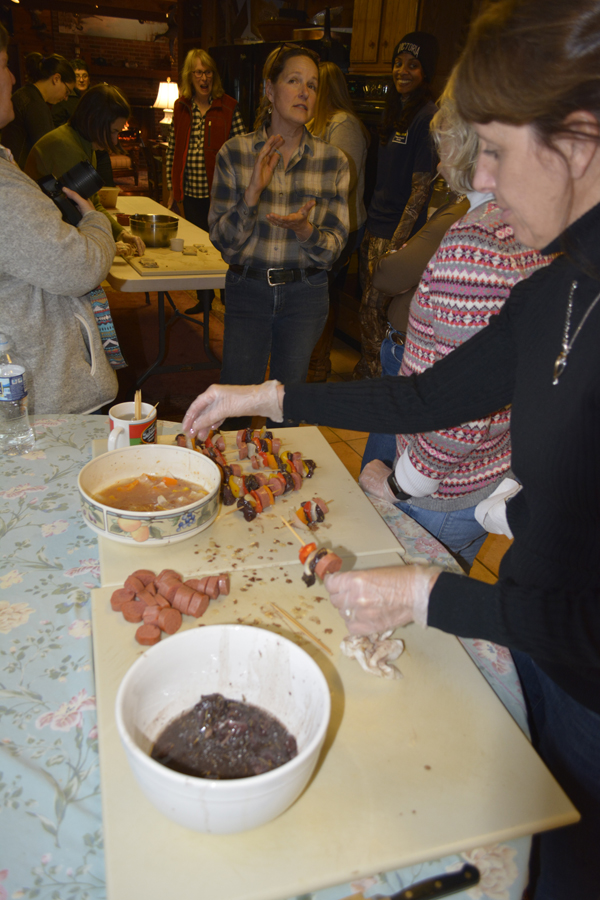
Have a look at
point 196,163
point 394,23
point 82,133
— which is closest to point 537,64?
point 82,133

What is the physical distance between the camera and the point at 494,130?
77 cm

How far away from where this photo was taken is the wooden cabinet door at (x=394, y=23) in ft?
13.2

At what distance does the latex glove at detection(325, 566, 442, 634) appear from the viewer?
31.9 inches

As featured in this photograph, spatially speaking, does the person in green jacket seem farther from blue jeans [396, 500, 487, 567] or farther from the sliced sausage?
the sliced sausage

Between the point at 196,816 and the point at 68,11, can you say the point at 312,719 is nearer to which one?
the point at 196,816

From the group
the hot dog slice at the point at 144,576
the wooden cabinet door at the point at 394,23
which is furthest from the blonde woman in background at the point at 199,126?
the hot dog slice at the point at 144,576

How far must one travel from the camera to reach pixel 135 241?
3.29 metres

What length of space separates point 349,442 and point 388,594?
2.75 metres

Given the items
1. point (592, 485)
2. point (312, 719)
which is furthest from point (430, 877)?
point (592, 485)

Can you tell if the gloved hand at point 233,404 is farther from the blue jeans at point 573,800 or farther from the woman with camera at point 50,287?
the woman with camera at point 50,287

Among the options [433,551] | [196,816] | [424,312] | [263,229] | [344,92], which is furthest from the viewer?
[344,92]

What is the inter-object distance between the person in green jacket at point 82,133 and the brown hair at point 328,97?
1.02 m

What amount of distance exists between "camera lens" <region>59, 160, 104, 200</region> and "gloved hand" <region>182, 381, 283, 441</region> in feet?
4.29

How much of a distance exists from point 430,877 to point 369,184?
4.57 metres
